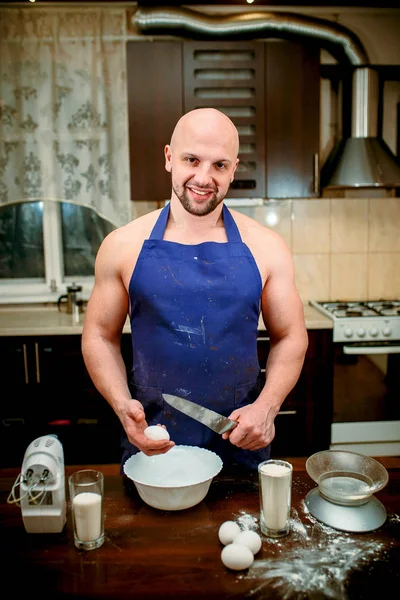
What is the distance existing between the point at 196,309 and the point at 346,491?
2.23 ft

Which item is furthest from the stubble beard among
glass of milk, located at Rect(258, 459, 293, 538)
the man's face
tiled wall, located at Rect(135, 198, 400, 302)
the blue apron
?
tiled wall, located at Rect(135, 198, 400, 302)

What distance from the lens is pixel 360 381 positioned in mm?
3205

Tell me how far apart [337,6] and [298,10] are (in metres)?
0.26

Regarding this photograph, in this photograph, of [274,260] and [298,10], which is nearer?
[274,260]

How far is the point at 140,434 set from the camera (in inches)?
52.3

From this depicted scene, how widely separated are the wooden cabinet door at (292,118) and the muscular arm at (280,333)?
61.6 inches

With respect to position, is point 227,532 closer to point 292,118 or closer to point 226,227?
point 226,227

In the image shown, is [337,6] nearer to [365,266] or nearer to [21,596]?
[365,266]

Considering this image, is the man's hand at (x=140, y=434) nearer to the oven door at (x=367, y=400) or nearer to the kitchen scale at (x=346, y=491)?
the kitchen scale at (x=346, y=491)

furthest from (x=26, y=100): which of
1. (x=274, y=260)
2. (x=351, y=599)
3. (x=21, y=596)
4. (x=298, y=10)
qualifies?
(x=351, y=599)

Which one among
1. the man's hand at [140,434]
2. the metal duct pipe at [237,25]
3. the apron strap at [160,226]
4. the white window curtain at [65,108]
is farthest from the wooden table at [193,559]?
the metal duct pipe at [237,25]

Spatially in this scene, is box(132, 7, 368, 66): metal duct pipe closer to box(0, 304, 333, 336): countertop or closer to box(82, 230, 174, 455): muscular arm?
box(0, 304, 333, 336): countertop

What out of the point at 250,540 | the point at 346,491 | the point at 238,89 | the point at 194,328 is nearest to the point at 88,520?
the point at 250,540

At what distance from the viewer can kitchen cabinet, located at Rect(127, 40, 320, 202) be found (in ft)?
10.4
